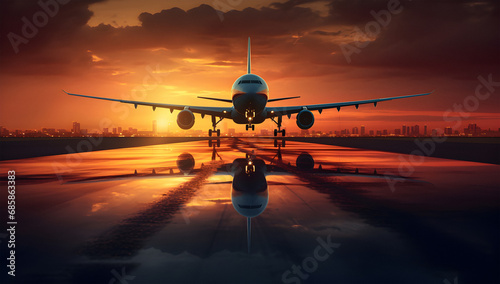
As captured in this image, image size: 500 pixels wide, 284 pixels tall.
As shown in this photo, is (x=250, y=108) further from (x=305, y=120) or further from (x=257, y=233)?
(x=257, y=233)

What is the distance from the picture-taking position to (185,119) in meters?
34.3

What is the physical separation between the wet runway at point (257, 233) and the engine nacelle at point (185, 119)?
2134 cm

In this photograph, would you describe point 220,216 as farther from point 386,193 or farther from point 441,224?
point 386,193

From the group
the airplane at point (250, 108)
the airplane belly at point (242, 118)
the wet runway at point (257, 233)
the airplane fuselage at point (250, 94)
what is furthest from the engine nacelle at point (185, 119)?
the wet runway at point (257, 233)

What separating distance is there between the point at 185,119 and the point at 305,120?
11.1 meters

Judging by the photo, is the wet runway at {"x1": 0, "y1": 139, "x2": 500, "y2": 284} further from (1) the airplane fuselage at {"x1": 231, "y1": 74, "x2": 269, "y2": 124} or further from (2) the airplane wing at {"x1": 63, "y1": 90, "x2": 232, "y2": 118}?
(2) the airplane wing at {"x1": 63, "y1": 90, "x2": 232, "y2": 118}

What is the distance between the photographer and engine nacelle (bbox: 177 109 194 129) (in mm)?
34062

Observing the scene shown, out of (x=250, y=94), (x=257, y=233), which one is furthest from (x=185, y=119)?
(x=257, y=233)

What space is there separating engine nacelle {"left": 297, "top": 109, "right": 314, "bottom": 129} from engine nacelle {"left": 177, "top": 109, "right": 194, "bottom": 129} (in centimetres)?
992

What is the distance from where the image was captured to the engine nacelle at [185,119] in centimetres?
3406

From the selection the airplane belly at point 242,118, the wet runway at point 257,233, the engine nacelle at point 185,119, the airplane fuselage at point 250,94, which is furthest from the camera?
the airplane belly at point 242,118

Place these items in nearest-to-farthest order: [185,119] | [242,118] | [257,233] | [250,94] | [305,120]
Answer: [257,233], [250,94], [185,119], [305,120], [242,118]

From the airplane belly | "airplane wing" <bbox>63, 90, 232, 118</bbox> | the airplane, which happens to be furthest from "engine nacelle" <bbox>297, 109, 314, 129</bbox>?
"airplane wing" <bbox>63, 90, 232, 118</bbox>

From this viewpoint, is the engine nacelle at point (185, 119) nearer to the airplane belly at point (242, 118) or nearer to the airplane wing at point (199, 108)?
the airplane wing at point (199, 108)
